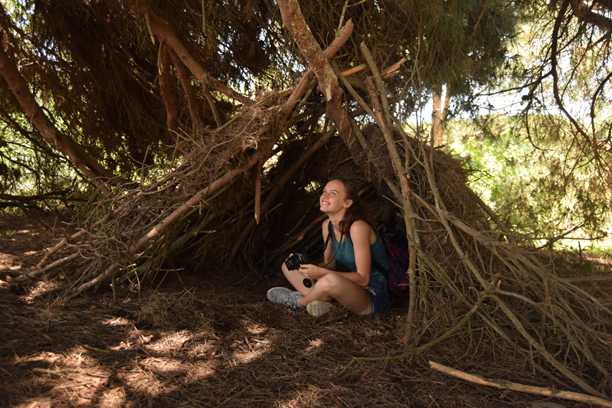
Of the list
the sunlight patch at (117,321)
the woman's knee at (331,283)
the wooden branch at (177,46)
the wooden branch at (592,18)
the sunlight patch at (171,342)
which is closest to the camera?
the sunlight patch at (171,342)

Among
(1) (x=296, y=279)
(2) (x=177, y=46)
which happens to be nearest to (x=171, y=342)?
(1) (x=296, y=279)

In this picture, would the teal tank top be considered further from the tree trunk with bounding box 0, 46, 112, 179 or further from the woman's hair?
the tree trunk with bounding box 0, 46, 112, 179

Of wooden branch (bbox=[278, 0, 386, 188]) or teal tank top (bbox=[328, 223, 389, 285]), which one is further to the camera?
teal tank top (bbox=[328, 223, 389, 285])

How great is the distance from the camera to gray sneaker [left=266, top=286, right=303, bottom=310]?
3818 millimetres

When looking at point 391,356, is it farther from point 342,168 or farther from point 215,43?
point 215,43

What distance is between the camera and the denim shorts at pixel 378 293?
12.1ft

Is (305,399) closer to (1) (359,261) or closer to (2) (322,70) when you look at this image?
(1) (359,261)

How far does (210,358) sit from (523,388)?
1.55 metres

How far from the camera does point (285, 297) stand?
12.7 ft

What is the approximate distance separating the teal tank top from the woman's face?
0.71ft

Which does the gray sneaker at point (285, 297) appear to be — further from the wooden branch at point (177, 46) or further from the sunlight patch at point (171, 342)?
the wooden branch at point (177, 46)

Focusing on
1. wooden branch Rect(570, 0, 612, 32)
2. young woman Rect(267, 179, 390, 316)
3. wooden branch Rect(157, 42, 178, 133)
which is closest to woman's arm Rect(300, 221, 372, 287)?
young woman Rect(267, 179, 390, 316)

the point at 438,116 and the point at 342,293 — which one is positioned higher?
the point at 438,116

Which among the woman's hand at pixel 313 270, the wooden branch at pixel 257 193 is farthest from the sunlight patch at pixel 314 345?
the wooden branch at pixel 257 193
